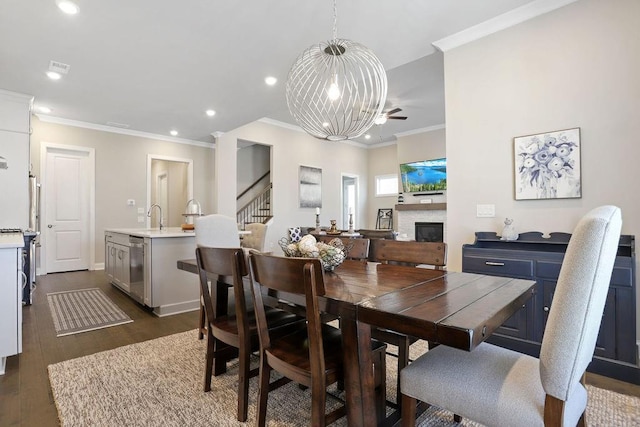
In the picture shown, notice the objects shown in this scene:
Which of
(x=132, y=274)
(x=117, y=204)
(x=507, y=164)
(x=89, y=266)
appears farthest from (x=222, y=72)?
(x=89, y=266)

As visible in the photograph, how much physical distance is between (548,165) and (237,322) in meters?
2.65

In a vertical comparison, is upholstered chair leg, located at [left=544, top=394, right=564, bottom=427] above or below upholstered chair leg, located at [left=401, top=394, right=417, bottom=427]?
above

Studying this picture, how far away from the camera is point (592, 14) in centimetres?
245

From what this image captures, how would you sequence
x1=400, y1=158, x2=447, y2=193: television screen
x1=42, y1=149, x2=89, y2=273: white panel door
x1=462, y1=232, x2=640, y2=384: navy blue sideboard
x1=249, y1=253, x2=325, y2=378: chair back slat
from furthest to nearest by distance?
x1=400, y1=158, x2=447, y2=193: television screen → x1=42, y1=149, x2=89, y2=273: white panel door → x1=462, y1=232, x2=640, y2=384: navy blue sideboard → x1=249, y1=253, x2=325, y2=378: chair back slat

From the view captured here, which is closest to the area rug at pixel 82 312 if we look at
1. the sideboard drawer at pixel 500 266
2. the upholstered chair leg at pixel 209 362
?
the upholstered chair leg at pixel 209 362

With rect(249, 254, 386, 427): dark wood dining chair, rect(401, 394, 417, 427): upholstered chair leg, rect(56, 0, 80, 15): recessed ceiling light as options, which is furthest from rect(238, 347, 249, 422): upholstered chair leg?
rect(56, 0, 80, 15): recessed ceiling light

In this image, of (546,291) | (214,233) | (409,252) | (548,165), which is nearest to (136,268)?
(214,233)

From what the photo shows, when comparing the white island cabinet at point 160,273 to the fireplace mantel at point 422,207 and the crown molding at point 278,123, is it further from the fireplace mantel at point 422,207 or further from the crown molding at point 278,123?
the fireplace mantel at point 422,207

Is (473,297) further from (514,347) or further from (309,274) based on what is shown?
(514,347)

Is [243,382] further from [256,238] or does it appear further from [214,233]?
[256,238]

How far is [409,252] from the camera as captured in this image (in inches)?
83.2

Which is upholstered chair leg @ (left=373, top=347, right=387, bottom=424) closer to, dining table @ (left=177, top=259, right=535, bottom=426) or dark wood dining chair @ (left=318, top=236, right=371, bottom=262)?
dining table @ (left=177, top=259, right=535, bottom=426)

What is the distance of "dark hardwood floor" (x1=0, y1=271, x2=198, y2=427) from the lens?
5.72ft

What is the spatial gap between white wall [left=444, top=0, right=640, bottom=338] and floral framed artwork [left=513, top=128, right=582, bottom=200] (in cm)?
5
